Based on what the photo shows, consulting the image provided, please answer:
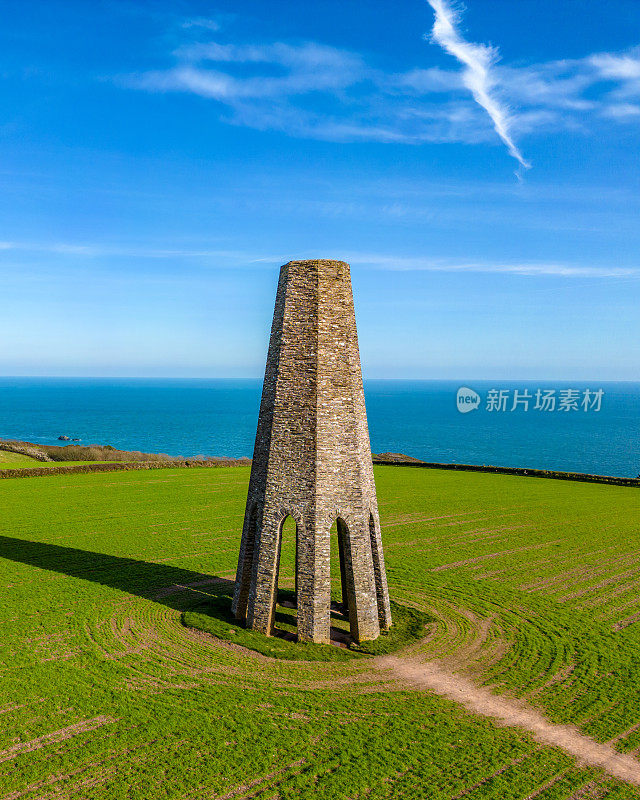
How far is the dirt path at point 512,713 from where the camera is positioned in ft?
47.2

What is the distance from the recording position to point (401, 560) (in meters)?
31.3

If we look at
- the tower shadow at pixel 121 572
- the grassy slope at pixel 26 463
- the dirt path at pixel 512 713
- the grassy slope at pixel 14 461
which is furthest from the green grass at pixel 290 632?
the grassy slope at pixel 14 461

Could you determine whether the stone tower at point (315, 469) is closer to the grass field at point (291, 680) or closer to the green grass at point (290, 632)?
the green grass at point (290, 632)

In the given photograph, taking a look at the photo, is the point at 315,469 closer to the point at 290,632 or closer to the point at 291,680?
the point at 290,632

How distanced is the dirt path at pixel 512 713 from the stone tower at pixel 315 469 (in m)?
2.67

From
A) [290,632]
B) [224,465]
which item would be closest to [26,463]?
[224,465]

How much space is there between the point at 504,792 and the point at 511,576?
1637 cm

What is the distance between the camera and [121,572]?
92.1ft

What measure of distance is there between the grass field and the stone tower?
215 cm

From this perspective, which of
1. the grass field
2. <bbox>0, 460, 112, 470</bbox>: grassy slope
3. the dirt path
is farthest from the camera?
<bbox>0, 460, 112, 470</bbox>: grassy slope

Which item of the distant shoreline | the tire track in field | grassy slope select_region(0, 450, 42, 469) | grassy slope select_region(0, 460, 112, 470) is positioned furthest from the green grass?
grassy slope select_region(0, 450, 42, 469)

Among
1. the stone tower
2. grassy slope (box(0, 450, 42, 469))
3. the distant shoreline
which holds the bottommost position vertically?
grassy slope (box(0, 450, 42, 469))

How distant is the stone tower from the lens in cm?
2067

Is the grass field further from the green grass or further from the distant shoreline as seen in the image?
the distant shoreline
